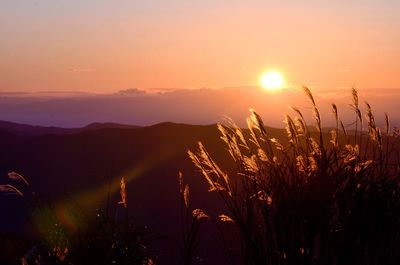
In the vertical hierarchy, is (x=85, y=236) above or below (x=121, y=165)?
above

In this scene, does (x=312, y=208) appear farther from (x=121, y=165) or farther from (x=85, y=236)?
(x=121, y=165)

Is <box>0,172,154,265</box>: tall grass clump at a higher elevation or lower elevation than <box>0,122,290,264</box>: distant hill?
higher

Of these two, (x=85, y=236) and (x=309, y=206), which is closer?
(x=309, y=206)

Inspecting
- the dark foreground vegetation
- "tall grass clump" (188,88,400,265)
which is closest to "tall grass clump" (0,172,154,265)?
the dark foreground vegetation

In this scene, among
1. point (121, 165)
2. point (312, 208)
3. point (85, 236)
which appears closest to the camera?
point (312, 208)

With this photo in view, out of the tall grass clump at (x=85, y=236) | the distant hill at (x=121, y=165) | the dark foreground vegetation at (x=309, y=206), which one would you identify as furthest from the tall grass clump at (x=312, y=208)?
the distant hill at (x=121, y=165)

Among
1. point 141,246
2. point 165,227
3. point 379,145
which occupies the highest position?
point 379,145

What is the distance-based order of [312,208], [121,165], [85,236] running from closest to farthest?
[312,208], [85,236], [121,165]

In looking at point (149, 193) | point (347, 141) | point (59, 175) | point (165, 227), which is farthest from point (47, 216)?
point (59, 175)

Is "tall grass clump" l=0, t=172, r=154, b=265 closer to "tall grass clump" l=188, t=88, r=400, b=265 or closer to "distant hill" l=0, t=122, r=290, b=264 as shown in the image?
"tall grass clump" l=188, t=88, r=400, b=265

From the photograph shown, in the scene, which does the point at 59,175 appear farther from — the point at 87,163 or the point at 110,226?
the point at 110,226

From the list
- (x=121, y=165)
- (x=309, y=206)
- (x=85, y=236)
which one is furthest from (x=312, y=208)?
(x=121, y=165)

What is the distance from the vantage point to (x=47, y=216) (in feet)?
15.9

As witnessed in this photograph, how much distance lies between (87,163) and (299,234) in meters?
33.5
